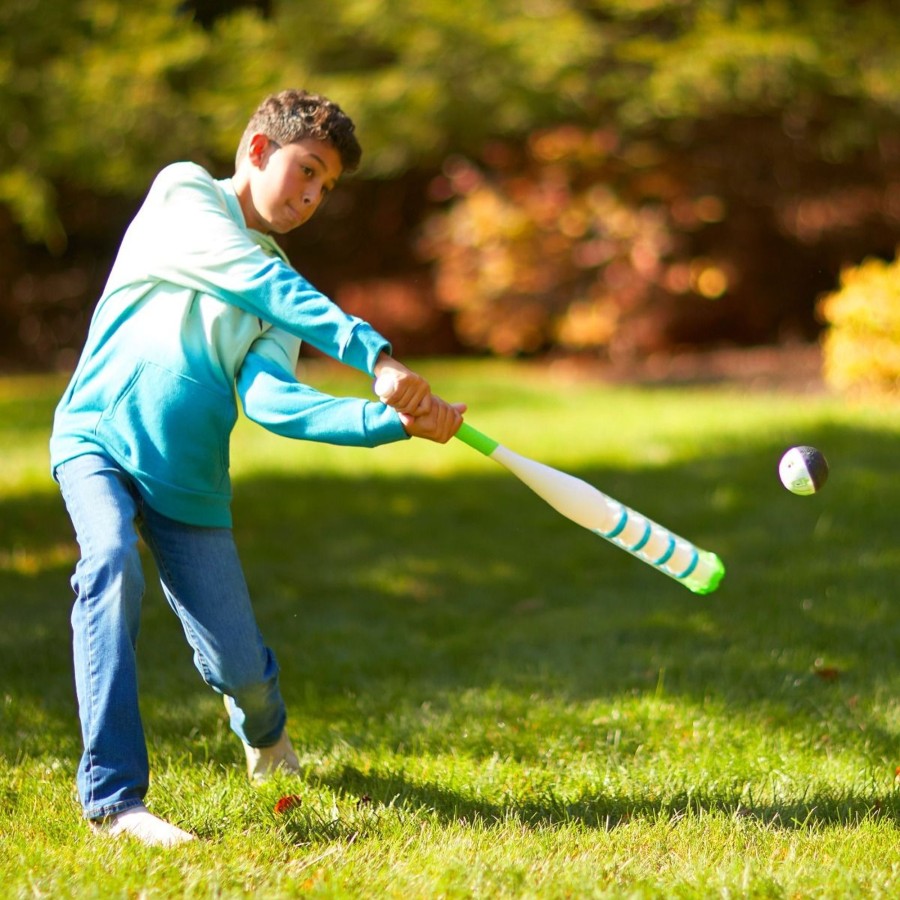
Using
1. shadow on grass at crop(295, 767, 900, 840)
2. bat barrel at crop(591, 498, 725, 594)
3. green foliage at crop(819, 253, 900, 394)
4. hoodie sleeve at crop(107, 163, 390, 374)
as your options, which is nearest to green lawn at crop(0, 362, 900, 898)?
shadow on grass at crop(295, 767, 900, 840)

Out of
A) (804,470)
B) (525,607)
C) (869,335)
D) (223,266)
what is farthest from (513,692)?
(869,335)

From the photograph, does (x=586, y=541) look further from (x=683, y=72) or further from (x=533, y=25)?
(x=533, y=25)

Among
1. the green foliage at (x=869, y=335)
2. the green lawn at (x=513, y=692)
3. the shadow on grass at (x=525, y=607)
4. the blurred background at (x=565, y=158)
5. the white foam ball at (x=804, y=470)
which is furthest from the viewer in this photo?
the blurred background at (x=565, y=158)

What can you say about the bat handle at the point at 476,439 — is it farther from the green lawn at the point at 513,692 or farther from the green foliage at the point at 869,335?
the green foliage at the point at 869,335

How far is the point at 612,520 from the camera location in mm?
2941

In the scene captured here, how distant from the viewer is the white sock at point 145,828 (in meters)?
2.69

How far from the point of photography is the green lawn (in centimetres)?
264

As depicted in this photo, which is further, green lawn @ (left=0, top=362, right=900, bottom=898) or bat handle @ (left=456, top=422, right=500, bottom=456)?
bat handle @ (left=456, top=422, right=500, bottom=456)

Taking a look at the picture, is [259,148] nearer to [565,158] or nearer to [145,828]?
[145,828]

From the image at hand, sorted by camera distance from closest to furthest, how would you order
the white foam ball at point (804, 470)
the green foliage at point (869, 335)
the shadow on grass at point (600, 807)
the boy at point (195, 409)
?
the boy at point (195, 409) < the shadow on grass at point (600, 807) < the white foam ball at point (804, 470) < the green foliage at point (869, 335)

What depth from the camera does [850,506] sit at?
20.2 feet

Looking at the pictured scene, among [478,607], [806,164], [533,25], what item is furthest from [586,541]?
[806,164]

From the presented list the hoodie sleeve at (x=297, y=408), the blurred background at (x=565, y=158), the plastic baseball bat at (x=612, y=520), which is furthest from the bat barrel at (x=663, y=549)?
the blurred background at (x=565, y=158)

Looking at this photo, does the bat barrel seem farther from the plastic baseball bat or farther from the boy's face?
the boy's face
